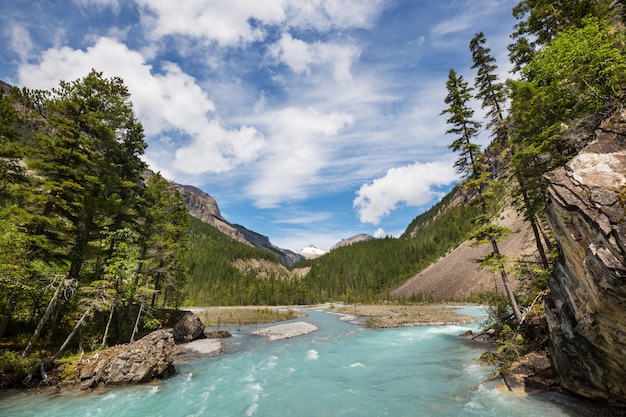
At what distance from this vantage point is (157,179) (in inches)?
1340

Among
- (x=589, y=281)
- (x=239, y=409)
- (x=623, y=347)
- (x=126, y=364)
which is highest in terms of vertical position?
(x=589, y=281)

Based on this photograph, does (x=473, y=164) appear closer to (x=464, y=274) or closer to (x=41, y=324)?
(x=41, y=324)

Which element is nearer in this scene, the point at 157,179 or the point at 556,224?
the point at 556,224

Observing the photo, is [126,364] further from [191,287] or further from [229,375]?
[191,287]

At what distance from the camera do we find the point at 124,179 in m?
26.9

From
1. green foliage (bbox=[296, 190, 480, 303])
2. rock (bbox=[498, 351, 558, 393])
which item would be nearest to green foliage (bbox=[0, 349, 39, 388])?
rock (bbox=[498, 351, 558, 393])

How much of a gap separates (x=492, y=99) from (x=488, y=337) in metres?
23.3

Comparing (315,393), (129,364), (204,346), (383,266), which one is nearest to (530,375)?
(315,393)

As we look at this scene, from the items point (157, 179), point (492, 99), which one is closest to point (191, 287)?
point (157, 179)

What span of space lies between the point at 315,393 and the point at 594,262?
14890 millimetres

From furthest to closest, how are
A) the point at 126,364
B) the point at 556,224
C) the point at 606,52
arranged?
the point at 126,364 → the point at 606,52 → the point at 556,224

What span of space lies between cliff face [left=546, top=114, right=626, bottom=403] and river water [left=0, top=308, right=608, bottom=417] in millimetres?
1895

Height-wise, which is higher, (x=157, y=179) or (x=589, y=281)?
(x=157, y=179)

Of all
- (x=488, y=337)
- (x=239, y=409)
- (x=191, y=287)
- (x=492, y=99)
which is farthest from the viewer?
(x=191, y=287)
